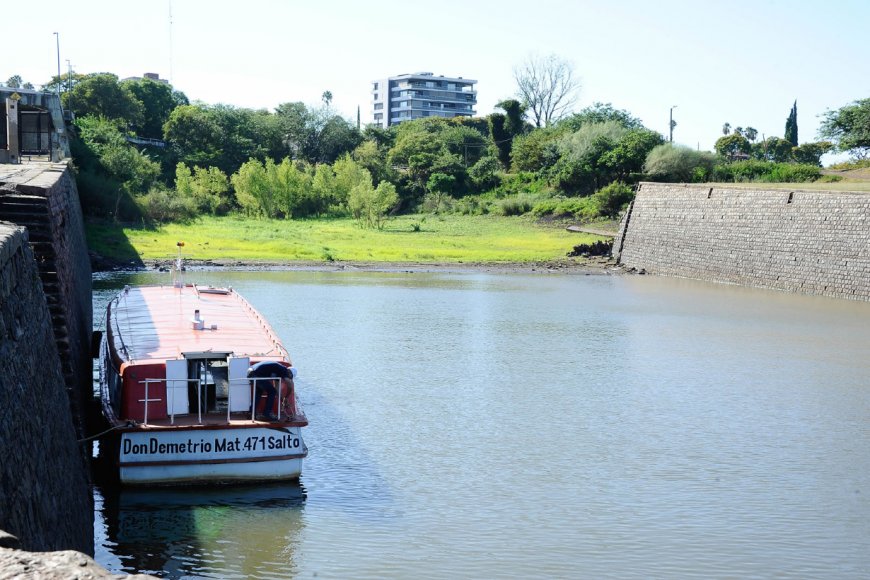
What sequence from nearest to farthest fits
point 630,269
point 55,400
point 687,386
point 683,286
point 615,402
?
point 55,400 < point 615,402 < point 687,386 < point 683,286 < point 630,269

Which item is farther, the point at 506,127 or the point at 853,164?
the point at 506,127

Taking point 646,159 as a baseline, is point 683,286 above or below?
below

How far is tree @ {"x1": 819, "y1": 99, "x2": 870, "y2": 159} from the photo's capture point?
52.2 meters

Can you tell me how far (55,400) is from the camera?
8.73 m

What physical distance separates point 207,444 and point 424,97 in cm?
12843

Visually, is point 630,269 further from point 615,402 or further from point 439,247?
point 615,402

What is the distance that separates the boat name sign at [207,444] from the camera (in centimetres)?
1084

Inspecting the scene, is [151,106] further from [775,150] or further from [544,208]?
[775,150]

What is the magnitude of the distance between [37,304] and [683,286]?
99.3 feet

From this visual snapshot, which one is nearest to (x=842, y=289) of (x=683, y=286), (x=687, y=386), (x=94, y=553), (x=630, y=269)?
(x=683, y=286)

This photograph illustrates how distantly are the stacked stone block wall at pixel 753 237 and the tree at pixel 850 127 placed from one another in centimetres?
1508

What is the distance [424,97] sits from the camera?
448ft

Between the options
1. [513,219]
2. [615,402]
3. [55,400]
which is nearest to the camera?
[55,400]

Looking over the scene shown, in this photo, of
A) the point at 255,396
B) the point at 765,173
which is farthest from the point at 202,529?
the point at 765,173
